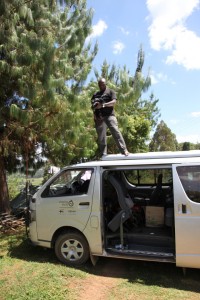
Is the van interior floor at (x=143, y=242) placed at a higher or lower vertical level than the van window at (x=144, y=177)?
lower

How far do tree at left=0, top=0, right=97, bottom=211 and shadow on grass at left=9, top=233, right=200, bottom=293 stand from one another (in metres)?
2.92

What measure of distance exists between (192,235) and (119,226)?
4.07 feet

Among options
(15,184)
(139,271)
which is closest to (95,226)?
(139,271)

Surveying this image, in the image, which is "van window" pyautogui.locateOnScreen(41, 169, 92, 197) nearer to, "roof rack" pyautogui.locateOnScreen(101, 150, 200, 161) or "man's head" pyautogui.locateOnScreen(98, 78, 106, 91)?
"roof rack" pyautogui.locateOnScreen(101, 150, 200, 161)

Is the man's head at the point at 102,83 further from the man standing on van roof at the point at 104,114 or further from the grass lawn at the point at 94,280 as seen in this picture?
the grass lawn at the point at 94,280

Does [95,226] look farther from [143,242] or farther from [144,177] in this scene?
[144,177]

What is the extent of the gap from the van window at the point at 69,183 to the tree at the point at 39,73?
1.93 m

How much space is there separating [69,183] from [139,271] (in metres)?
1.99

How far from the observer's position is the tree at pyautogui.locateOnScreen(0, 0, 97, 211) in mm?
6629

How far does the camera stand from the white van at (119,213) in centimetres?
446

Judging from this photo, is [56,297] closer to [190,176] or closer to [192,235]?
[192,235]

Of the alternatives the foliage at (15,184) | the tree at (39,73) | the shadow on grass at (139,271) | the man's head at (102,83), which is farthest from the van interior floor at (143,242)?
the foliage at (15,184)

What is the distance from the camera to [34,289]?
4.28m

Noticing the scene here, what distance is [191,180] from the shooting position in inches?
177
